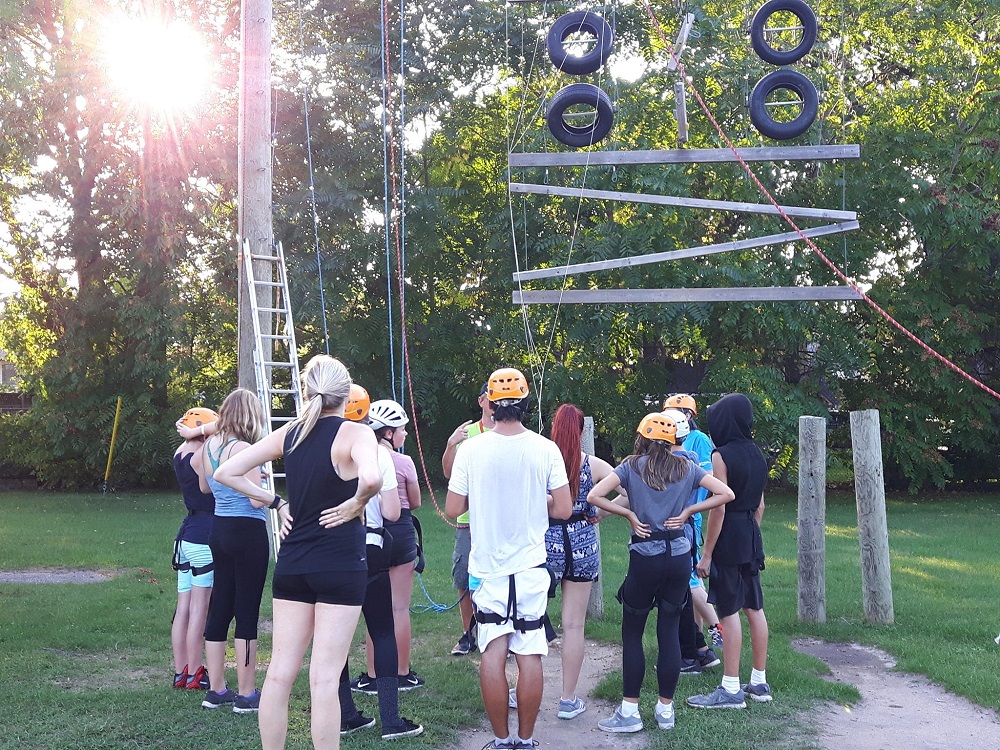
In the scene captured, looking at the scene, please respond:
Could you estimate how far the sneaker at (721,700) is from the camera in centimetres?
592

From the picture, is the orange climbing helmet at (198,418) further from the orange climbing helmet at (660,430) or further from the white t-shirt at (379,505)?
the orange climbing helmet at (660,430)

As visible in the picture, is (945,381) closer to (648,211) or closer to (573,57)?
(648,211)

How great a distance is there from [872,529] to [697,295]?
394 cm

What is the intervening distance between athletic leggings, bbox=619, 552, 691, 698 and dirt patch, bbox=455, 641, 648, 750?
28cm

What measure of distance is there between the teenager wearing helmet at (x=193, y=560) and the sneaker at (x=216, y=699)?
417 mm

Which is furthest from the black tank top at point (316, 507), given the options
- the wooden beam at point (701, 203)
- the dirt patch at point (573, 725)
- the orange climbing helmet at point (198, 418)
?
the wooden beam at point (701, 203)

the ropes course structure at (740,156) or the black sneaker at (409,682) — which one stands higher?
the ropes course structure at (740,156)

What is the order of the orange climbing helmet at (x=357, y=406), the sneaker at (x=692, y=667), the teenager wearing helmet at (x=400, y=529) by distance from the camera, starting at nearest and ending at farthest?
1. the orange climbing helmet at (x=357, y=406)
2. the teenager wearing helmet at (x=400, y=529)
3. the sneaker at (x=692, y=667)

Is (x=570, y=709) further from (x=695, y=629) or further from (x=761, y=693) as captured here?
(x=695, y=629)

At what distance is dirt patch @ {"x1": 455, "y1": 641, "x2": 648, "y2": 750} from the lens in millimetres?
5414

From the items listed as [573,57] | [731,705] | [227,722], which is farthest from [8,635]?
[573,57]

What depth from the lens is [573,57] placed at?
10344 mm

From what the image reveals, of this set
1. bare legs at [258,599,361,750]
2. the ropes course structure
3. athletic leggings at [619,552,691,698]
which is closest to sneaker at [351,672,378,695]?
athletic leggings at [619,552,691,698]

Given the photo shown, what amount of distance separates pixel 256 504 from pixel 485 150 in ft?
59.6
